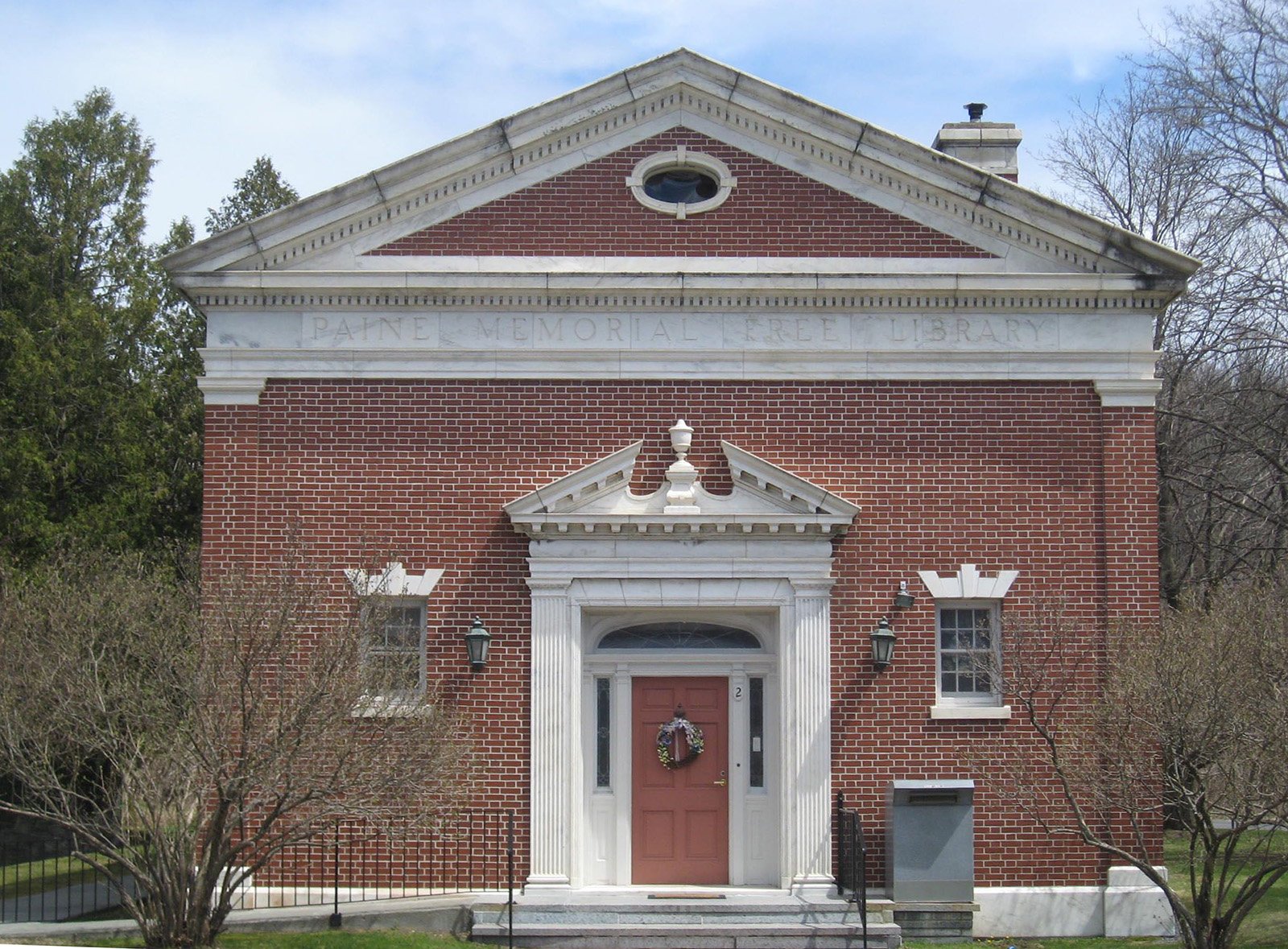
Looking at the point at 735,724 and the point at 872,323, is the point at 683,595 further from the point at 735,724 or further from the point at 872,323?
the point at 872,323

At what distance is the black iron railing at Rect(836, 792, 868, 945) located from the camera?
13961 mm

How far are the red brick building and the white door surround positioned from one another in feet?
0.10

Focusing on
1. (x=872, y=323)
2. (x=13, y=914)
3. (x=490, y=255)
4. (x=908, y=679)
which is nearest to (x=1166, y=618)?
(x=908, y=679)

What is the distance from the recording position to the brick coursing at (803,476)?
14.9 metres

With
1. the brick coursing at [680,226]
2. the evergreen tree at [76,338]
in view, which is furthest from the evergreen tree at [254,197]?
the brick coursing at [680,226]

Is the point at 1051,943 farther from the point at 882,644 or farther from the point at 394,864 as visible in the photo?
the point at 394,864

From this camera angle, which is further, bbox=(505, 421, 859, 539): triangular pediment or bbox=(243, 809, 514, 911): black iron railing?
bbox=(505, 421, 859, 539): triangular pediment

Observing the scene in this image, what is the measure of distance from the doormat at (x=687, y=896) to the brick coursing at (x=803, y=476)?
159cm

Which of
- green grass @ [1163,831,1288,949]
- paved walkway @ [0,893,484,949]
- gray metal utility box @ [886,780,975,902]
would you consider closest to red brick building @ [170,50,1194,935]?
gray metal utility box @ [886,780,975,902]

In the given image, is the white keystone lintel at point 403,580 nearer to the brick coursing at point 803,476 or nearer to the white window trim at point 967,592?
the brick coursing at point 803,476

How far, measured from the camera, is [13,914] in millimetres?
15305

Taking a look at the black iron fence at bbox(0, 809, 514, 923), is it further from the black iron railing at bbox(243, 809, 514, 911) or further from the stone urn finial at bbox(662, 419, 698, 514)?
the stone urn finial at bbox(662, 419, 698, 514)

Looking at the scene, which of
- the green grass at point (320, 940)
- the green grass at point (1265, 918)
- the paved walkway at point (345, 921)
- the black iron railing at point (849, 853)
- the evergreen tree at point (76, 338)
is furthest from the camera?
the evergreen tree at point (76, 338)

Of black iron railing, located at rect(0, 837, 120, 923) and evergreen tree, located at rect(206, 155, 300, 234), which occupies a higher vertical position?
evergreen tree, located at rect(206, 155, 300, 234)
